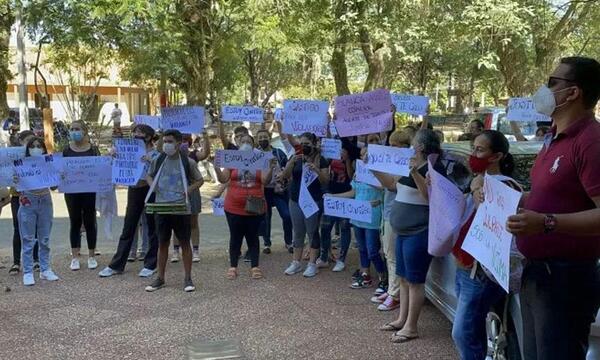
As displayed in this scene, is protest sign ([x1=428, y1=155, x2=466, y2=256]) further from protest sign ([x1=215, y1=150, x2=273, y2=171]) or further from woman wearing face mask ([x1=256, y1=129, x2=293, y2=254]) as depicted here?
woman wearing face mask ([x1=256, y1=129, x2=293, y2=254])

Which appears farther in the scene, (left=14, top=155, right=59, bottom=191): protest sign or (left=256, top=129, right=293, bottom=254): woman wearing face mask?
(left=256, top=129, right=293, bottom=254): woman wearing face mask

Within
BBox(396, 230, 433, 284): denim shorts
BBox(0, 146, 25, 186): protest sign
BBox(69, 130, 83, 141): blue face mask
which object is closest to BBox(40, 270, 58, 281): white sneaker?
BBox(0, 146, 25, 186): protest sign

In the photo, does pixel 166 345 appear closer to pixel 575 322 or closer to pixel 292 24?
pixel 575 322

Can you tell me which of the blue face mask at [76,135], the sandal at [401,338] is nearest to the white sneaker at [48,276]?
the blue face mask at [76,135]

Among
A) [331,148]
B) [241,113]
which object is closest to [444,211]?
[331,148]

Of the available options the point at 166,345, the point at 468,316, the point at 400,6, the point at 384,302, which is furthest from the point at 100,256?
the point at 400,6

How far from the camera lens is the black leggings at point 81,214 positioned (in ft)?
23.4

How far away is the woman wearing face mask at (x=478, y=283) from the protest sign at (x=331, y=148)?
3.16 meters

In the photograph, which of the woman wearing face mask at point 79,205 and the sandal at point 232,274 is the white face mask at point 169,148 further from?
the sandal at point 232,274

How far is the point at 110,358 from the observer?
183 inches

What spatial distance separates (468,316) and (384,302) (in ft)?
7.51

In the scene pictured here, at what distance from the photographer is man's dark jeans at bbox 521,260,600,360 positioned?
2.54m

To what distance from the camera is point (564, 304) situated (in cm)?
255

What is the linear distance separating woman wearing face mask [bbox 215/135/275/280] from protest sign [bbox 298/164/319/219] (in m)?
0.42
